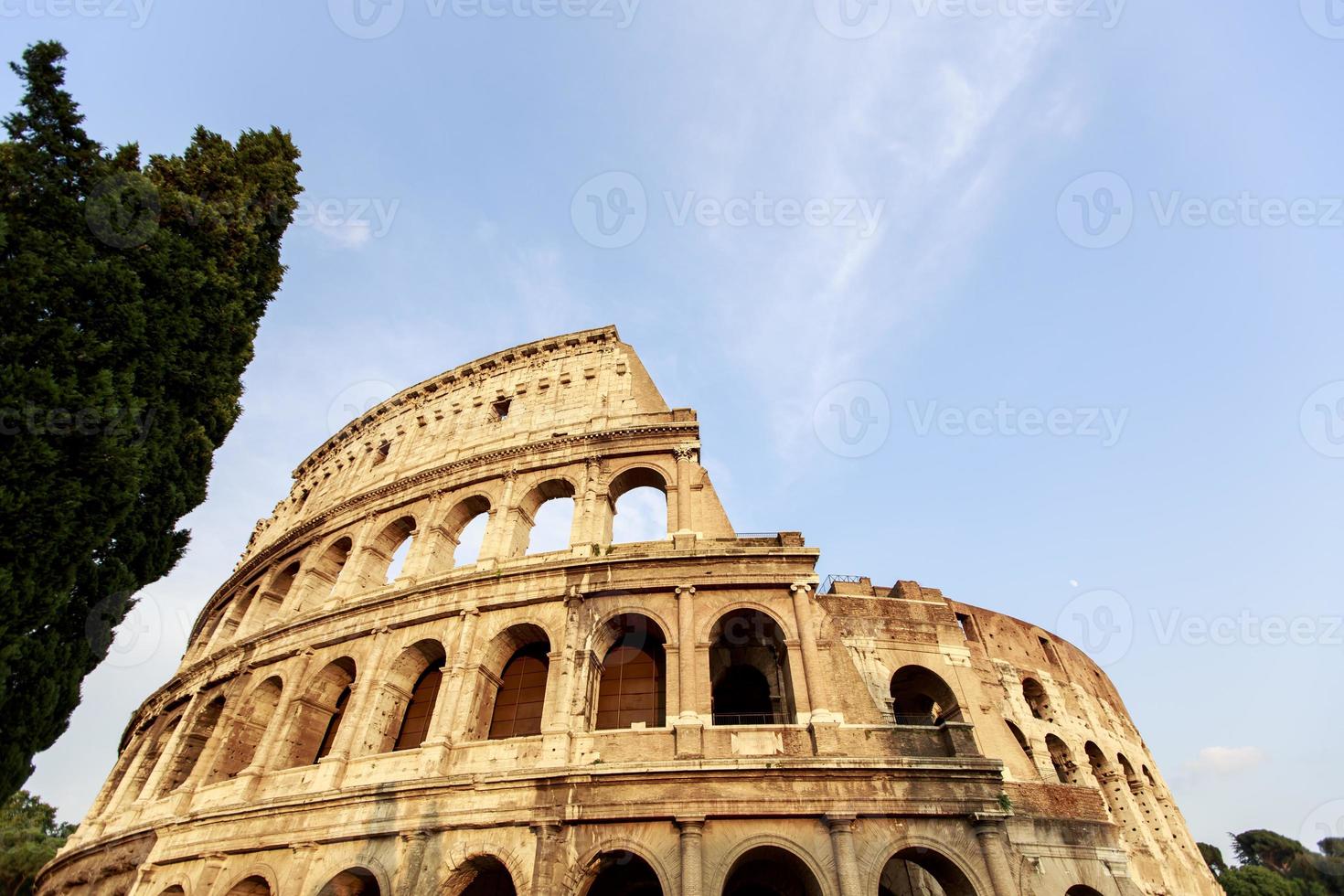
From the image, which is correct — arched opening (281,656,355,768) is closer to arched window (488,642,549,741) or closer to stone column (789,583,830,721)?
arched window (488,642,549,741)

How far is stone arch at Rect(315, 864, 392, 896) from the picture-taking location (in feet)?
38.6

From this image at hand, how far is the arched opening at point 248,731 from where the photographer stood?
15.5 m

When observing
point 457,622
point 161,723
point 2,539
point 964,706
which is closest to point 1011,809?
point 964,706

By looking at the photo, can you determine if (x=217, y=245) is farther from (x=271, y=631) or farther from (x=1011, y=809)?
(x=1011, y=809)

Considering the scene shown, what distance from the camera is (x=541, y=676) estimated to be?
570 inches

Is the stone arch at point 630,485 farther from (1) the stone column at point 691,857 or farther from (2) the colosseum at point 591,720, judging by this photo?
(1) the stone column at point 691,857

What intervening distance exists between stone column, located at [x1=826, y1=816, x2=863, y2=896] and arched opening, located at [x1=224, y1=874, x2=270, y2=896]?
11.2 m

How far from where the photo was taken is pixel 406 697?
14953 mm

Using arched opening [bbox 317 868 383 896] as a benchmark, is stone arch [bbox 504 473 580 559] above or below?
above

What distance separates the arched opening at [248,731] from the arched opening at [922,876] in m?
14.1

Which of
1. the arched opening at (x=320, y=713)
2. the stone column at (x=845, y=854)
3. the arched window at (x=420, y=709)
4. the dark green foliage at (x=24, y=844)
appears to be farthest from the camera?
the dark green foliage at (x=24, y=844)

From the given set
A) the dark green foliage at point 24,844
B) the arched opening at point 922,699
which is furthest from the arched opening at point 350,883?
the dark green foliage at point 24,844

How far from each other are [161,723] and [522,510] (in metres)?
13.6

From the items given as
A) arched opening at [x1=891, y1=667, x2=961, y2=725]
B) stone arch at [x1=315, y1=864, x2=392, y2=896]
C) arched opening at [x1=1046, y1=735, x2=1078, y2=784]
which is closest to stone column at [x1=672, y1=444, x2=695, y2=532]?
arched opening at [x1=891, y1=667, x2=961, y2=725]
